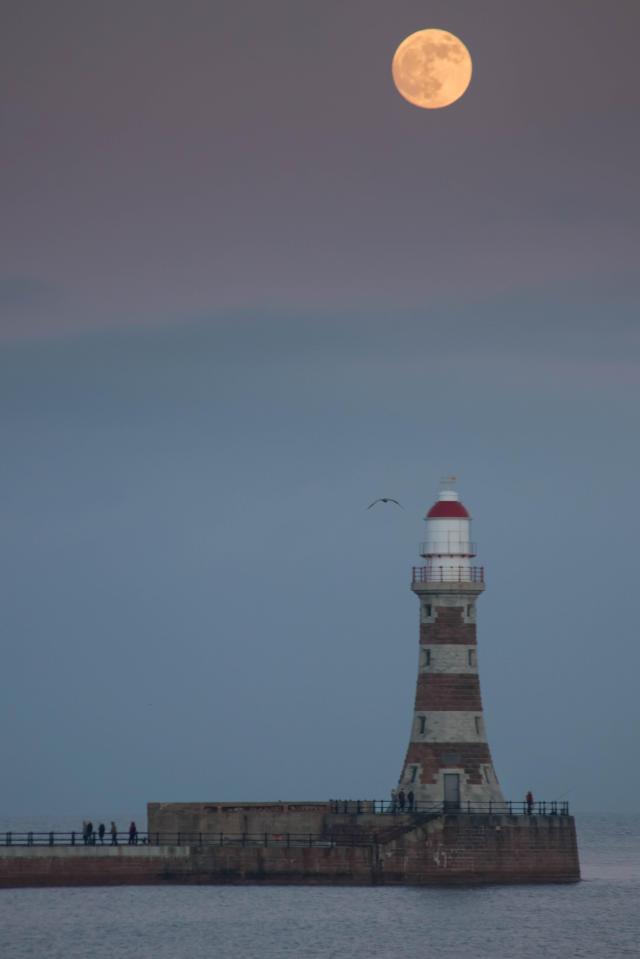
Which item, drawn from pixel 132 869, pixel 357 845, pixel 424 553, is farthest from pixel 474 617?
pixel 132 869

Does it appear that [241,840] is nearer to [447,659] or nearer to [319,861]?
[319,861]

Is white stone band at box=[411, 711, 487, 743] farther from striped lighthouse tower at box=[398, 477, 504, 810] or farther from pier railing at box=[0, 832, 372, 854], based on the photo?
pier railing at box=[0, 832, 372, 854]

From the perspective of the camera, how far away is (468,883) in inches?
3307

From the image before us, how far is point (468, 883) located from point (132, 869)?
12.8 meters

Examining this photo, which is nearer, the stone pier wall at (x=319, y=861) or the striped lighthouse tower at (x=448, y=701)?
the stone pier wall at (x=319, y=861)

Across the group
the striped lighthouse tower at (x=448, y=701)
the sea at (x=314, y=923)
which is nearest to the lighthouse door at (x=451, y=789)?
the striped lighthouse tower at (x=448, y=701)

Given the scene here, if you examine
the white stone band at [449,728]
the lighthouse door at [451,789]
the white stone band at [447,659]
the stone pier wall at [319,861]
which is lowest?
the stone pier wall at [319,861]

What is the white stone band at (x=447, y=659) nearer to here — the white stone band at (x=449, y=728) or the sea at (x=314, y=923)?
Result: the white stone band at (x=449, y=728)

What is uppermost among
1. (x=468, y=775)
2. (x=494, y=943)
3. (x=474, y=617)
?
(x=474, y=617)

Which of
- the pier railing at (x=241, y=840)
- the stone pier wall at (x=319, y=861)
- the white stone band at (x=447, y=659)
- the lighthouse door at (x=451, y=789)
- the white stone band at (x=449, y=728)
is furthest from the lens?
the white stone band at (x=447, y=659)

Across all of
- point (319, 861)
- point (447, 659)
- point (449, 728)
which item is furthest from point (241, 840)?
point (447, 659)

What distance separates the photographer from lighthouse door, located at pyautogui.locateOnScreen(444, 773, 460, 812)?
86375mm

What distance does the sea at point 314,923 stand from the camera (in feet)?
238

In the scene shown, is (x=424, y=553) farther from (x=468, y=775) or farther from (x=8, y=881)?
(x=8, y=881)
